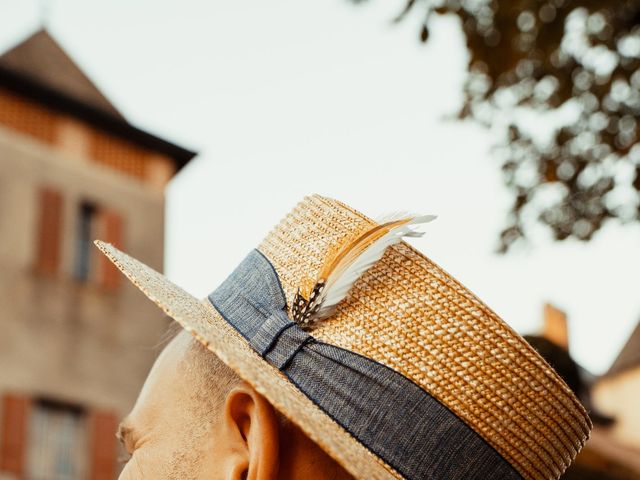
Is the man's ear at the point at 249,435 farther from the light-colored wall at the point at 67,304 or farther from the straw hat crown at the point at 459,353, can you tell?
the light-colored wall at the point at 67,304

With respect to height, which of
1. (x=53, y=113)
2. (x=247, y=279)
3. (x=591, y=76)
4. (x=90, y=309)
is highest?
(x=591, y=76)

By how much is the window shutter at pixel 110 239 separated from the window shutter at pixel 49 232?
83cm

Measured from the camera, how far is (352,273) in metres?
1.77

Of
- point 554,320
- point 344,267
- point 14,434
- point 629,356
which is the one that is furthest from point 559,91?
point 629,356

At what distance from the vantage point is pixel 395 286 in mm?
1764

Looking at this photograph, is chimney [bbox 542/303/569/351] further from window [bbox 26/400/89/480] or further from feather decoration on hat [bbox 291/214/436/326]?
feather decoration on hat [bbox 291/214/436/326]

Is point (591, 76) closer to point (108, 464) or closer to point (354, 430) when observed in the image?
point (354, 430)

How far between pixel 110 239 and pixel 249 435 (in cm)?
1607

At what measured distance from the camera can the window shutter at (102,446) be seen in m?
15.7

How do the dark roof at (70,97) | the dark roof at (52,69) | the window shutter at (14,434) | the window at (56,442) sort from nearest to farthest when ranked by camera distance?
the window shutter at (14,434) → the window at (56,442) → the dark roof at (70,97) → the dark roof at (52,69)

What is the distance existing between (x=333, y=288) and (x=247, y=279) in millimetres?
225

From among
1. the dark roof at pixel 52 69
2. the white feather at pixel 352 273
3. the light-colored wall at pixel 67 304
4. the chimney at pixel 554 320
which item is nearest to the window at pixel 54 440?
the light-colored wall at pixel 67 304

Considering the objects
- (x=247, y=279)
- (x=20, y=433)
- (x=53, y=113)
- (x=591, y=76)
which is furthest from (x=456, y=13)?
(x=53, y=113)

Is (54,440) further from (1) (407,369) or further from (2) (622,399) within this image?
(2) (622,399)
